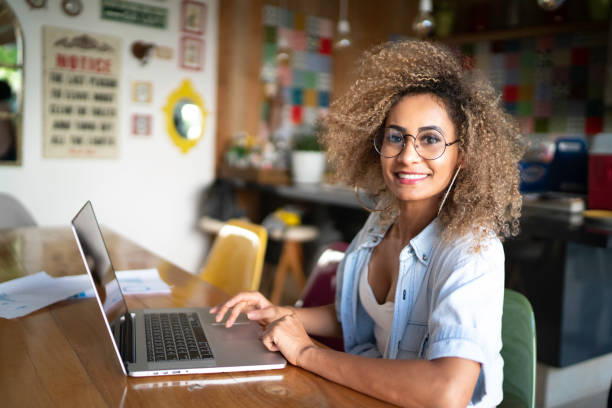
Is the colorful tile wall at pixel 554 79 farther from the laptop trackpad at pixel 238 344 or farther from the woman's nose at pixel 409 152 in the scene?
the laptop trackpad at pixel 238 344

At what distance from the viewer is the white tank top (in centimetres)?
122

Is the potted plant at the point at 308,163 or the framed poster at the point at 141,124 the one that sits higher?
the framed poster at the point at 141,124

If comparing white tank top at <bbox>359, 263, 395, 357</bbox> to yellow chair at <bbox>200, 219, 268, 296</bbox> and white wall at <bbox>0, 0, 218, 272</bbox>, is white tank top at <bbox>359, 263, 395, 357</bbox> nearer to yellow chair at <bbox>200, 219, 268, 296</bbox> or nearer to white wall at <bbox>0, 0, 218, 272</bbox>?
yellow chair at <bbox>200, 219, 268, 296</bbox>

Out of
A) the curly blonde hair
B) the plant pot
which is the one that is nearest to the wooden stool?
the plant pot

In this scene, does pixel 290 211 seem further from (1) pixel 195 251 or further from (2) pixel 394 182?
(2) pixel 394 182

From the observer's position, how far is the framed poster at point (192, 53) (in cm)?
413

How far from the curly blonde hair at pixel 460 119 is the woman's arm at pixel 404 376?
25 cm

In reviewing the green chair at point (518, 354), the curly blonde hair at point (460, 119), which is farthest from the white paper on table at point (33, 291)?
the green chair at point (518, 354)

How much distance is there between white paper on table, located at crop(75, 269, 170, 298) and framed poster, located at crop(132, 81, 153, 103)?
2473 millimetres

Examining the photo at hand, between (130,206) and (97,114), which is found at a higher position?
(97,114)

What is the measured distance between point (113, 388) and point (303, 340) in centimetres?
35

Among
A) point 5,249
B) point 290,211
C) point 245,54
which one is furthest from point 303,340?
point 245,54

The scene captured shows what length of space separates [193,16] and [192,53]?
28 cm

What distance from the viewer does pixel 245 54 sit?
173 inches
